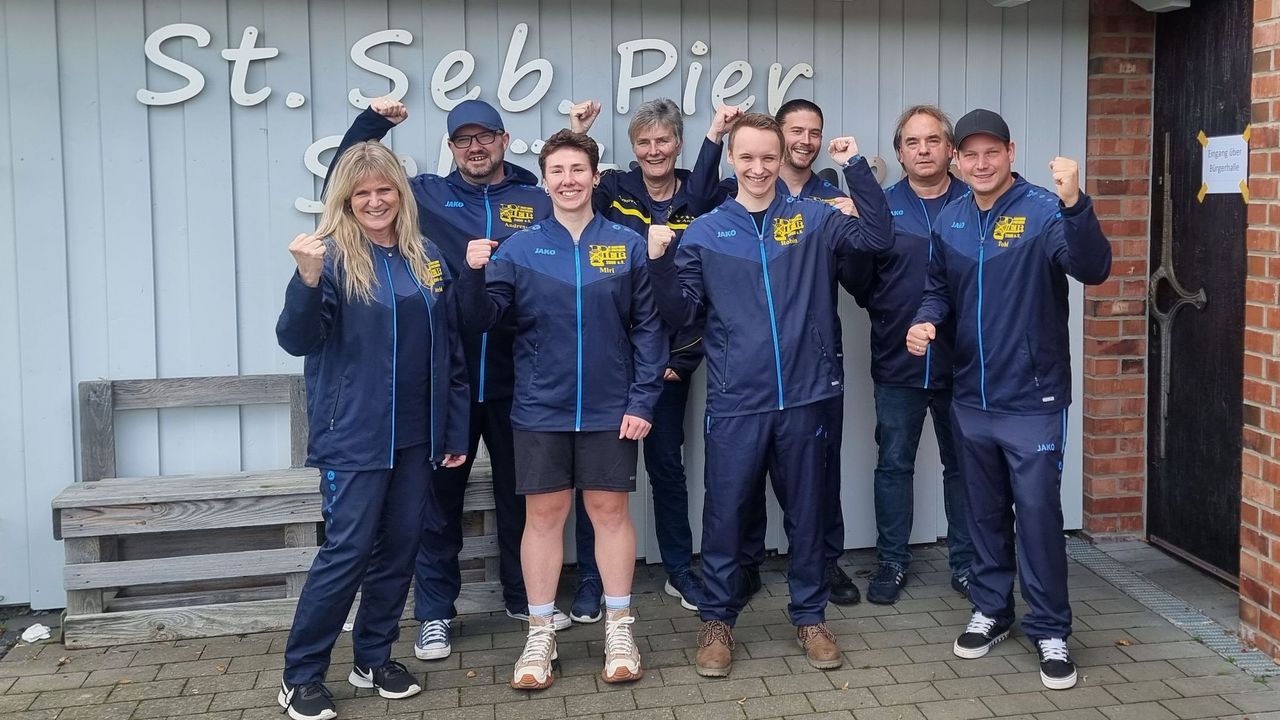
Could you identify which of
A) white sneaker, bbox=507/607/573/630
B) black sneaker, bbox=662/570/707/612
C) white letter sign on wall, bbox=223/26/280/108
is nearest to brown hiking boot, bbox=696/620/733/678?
black sneaker, bbox=662/570/707/612

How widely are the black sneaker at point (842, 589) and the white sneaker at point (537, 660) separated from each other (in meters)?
1.32

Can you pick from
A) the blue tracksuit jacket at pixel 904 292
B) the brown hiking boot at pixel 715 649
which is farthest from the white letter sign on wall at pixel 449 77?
the brown hiking boot at pixel 715 649

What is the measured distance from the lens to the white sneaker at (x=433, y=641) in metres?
4.27

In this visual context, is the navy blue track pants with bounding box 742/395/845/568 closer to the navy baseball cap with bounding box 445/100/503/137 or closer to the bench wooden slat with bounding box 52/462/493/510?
the bench wooden slat with bounding box 52/462/493/510

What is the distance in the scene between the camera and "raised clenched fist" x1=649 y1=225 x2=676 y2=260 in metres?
3.81

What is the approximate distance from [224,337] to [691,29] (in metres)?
2.38

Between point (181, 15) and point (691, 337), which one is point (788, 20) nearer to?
point (691, 337)

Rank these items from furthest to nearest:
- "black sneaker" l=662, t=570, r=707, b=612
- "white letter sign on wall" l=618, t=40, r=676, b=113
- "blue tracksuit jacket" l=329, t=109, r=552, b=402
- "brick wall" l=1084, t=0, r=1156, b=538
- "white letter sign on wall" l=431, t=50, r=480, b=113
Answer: "brick wall" l=1084, t=0, r=1156, b=538 < "white letter sign on wall" l=618, t=40, r=676, b=113 < "white letter sign on wall" l=431, t=50, r=480, b=113 < "black sneaker" l=662, t=570, r=707, b=612 < "blue tracksuit jacket" l=329, t=109, r=552, b=402

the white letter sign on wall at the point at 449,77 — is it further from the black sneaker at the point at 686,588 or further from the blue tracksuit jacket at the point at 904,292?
the black sneaker at the point at 686,588

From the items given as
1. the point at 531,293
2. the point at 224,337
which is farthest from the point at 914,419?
the point at 224,337

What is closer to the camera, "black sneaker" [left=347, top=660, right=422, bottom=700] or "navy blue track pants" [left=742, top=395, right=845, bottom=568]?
"black sneaker" [left=347, top=660, right=422, bottom=700]

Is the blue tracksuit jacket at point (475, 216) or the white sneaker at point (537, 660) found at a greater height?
the blue tracksuit jacket at point (475, 216)

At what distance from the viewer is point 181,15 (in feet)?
15.3

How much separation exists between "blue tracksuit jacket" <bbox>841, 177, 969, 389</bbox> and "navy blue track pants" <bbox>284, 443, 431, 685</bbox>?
6.15 ft
